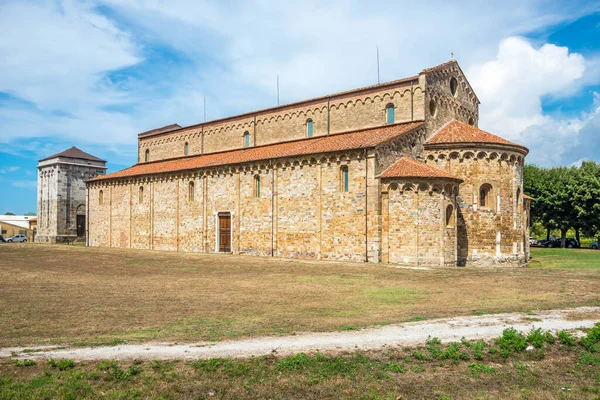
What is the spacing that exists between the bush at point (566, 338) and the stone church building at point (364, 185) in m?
15.9

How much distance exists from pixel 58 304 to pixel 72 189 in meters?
52.1

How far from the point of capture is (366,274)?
69.4ft

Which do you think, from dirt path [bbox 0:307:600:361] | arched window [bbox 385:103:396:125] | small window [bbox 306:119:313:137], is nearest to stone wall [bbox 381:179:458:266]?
arched window [bbox 385:103:396:125]

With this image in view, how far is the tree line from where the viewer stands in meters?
47.3

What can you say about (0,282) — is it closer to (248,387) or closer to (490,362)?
(248,387)

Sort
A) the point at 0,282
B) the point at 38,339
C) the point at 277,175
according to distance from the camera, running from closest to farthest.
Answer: the point at 38,339 → the point at 0,282 → the point at 277,175

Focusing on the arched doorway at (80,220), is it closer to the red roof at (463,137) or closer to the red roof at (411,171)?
the red roof at (411,171)

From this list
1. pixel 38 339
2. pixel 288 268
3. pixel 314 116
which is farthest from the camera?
pixel 314 116

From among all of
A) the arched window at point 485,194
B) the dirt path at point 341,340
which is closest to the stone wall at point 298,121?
the arched window at point 485,194

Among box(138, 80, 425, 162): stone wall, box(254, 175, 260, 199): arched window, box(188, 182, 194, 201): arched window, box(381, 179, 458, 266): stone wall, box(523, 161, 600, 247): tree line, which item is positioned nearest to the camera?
box(381, 179, 458, 266): stone wall

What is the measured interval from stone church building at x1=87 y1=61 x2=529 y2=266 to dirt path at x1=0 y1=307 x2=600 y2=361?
1465cm

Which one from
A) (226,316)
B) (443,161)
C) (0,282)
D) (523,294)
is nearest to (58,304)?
(226,316)

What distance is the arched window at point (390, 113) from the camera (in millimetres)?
31312

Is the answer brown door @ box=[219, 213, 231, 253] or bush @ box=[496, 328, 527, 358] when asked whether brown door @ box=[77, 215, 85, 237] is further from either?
bush @ box=[496, 328, 527, 358]
